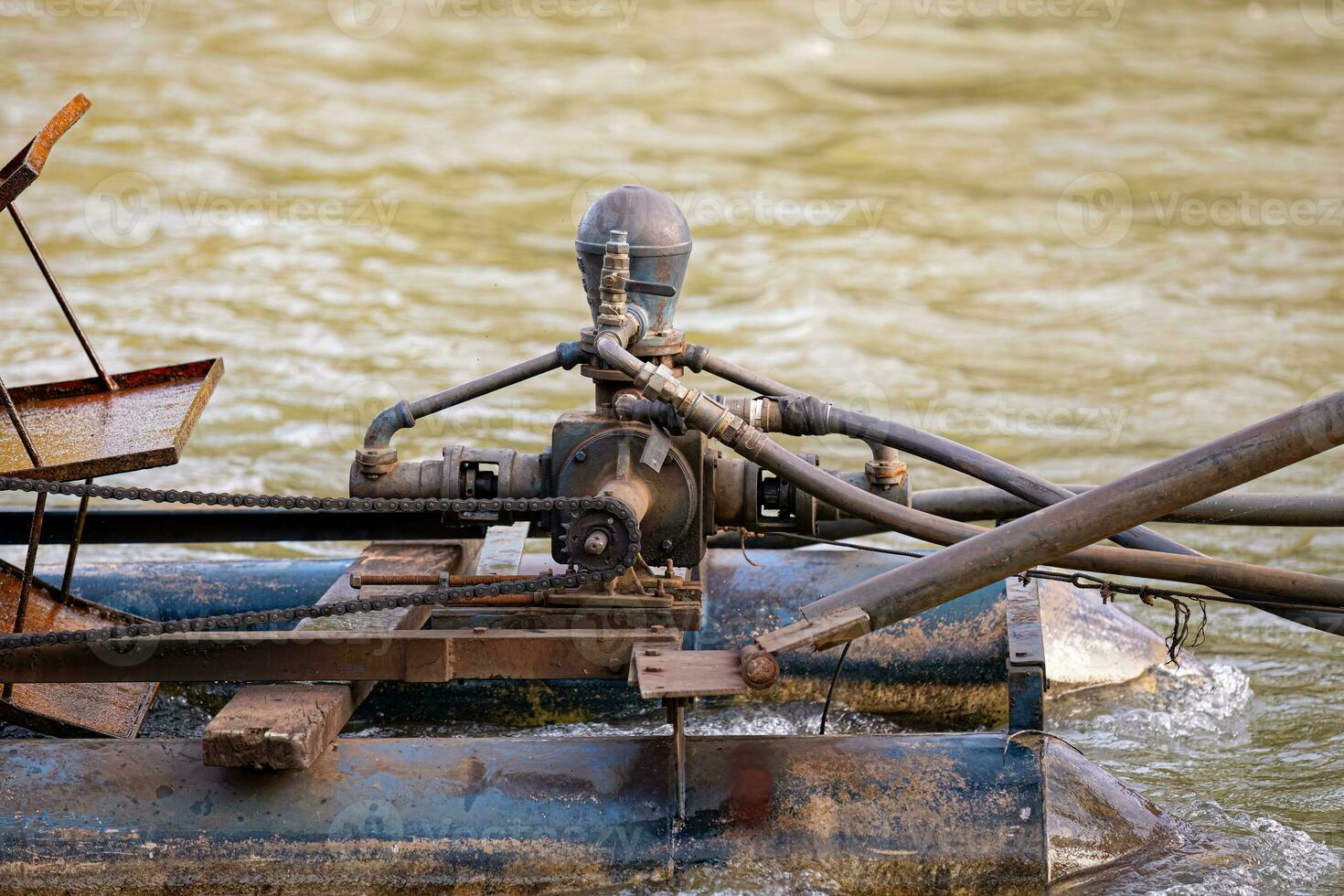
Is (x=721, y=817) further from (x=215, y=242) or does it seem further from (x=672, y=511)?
(x=215, y=242)

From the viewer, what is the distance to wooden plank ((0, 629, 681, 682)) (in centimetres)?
374

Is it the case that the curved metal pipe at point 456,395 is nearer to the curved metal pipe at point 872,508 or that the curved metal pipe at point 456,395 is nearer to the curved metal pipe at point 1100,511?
the curved metal pipe at point 872,508

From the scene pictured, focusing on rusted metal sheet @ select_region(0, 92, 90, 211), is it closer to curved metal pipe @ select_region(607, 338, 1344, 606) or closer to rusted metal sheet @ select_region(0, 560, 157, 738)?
rusted metal sheet @ select_region(0, 560, 157, 738)

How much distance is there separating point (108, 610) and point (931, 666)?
101 inches

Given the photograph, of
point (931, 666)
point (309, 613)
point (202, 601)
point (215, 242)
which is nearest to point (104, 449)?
point (309, 613)

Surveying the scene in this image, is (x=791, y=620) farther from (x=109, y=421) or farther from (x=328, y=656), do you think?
(x=109, y=421)

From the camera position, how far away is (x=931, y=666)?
499 cm

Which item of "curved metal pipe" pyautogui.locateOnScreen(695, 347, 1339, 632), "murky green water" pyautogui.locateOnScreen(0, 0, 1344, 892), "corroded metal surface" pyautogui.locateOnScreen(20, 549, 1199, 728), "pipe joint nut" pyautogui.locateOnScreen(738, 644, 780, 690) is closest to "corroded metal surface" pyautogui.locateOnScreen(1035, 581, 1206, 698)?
"corroded metal surface" pyautogui.locateOnScreen(20, 549, 1199, 728)

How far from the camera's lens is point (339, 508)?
3965 mm

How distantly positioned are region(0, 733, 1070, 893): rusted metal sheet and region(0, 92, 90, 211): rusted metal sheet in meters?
1.37

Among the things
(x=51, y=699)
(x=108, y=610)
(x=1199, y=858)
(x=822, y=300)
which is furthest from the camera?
(x=822, y=300)

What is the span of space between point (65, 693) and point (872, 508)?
2.31 metres

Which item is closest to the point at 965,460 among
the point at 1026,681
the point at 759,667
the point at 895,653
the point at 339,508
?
the point at 1026,681

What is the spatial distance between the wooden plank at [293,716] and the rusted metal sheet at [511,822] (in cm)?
12
